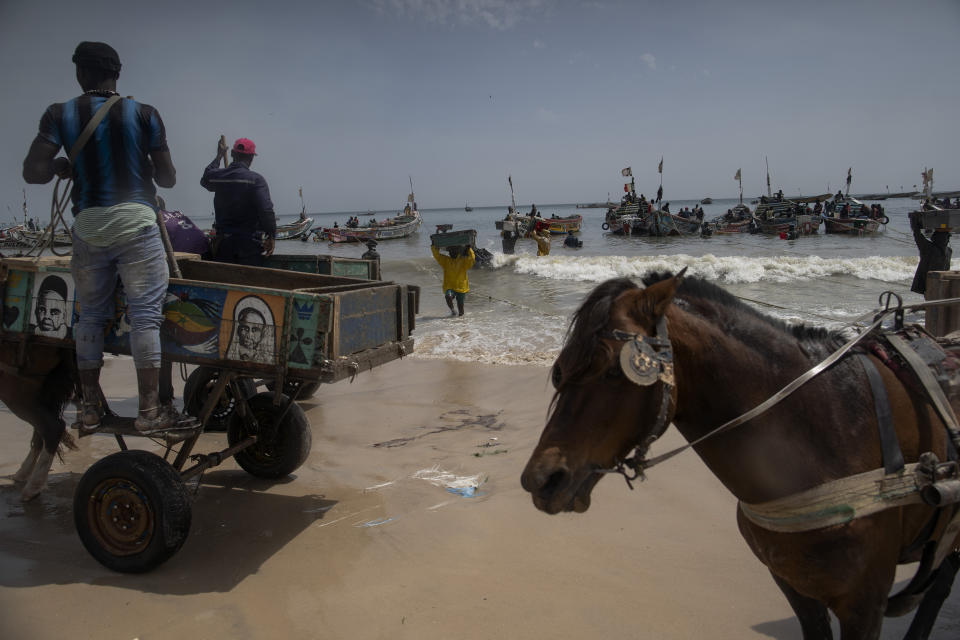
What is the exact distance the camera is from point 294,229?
56188mm

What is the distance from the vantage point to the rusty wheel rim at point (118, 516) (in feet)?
11.1

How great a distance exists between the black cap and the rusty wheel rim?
2.42 m

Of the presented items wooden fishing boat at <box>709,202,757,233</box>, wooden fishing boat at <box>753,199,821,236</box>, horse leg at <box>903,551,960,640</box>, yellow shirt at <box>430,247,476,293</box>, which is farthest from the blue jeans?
wooden fishing boat at <box>709,202,757,233</box>

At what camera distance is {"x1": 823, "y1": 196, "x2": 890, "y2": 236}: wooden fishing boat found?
36250mm

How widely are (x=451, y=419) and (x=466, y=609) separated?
3432 millimetres

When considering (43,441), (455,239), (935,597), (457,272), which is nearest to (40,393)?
(43,441)

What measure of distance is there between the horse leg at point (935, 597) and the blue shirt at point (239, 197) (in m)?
5.12

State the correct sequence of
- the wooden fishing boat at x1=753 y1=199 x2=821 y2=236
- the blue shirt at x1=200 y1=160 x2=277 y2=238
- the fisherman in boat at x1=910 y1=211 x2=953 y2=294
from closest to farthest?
the blue shirt at x1=200 y1=160 x2=277 y2=238, the fisherman in boat at x1=910 y1=211 x2=953 y2=294, the wooden fishing boat at x1=753 y1=199 x2=821 y2=236

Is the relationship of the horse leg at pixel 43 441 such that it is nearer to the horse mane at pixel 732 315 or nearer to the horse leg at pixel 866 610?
the horse mane at pixel 732 315

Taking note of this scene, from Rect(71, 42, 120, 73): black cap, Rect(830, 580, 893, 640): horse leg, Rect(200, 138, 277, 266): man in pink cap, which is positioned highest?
Rect(71, 42, 120, 73): black cap

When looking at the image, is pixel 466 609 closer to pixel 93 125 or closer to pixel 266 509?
pixel 266 509

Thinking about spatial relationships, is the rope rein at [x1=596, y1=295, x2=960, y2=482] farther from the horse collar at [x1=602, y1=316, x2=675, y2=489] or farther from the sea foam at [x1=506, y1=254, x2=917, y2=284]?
the sea foam at [x1=506, y1=254, x2=917, y2=284]

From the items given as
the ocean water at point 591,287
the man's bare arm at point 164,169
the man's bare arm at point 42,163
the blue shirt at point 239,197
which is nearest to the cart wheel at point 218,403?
the blue shirt at point 239,197

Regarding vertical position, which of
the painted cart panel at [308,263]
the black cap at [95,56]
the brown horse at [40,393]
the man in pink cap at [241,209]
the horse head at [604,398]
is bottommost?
the brown horse at [40,393]
